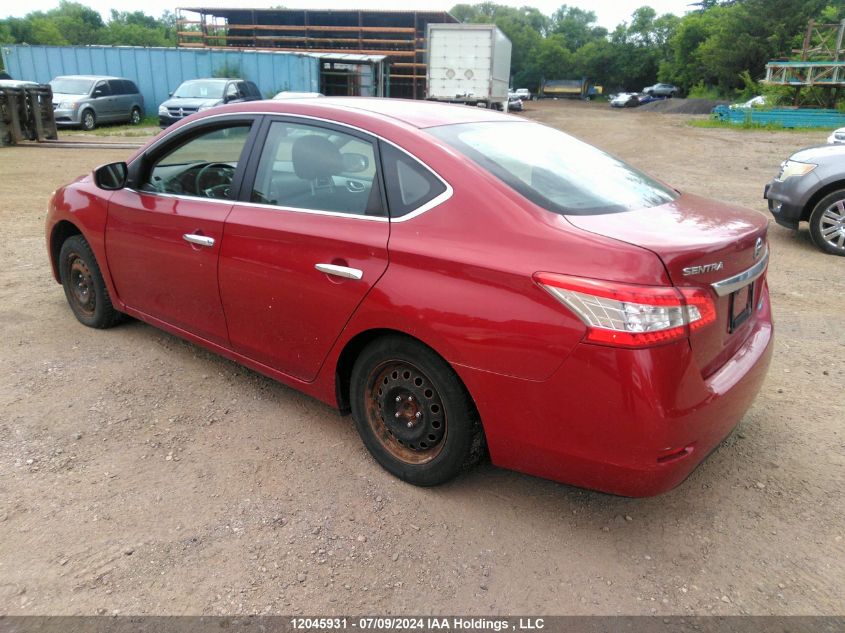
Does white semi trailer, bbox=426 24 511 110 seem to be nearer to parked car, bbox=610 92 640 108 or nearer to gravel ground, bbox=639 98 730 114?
gravel ground, bbox=639 98 730 114

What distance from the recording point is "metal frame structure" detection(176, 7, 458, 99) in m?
39.3

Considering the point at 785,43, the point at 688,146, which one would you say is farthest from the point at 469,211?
the point at 785,43

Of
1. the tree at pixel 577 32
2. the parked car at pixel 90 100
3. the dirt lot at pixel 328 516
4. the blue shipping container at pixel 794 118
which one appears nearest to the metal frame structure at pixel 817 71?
the blue shipping container at pixel 794 118

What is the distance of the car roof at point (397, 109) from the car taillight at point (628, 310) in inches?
48.0

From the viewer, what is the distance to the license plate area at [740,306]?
2.63 meters

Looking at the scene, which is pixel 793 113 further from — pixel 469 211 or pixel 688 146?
pixel 469 211

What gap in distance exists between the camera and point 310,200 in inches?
126

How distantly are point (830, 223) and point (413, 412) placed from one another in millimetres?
6303

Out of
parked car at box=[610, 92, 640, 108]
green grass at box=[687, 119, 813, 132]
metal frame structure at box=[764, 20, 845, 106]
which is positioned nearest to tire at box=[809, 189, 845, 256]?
green grass at box=[687, 119, 813, 132]

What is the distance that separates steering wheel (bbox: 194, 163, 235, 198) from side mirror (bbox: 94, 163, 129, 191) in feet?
1.92

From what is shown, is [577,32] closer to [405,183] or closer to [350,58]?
[350,58]

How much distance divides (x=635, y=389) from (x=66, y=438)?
2778mm

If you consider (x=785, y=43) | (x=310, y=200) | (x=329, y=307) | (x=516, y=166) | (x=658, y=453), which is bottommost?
(x=658, y=453)

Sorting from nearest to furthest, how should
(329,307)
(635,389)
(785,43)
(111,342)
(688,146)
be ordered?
(635,389)
(329,307)
(111,342)
(688,146)
(785,43)
